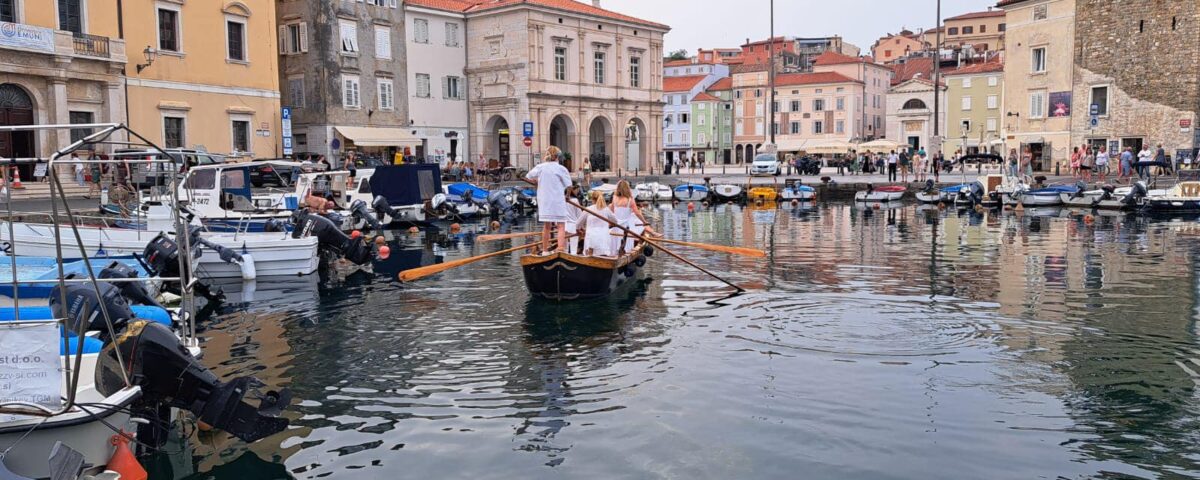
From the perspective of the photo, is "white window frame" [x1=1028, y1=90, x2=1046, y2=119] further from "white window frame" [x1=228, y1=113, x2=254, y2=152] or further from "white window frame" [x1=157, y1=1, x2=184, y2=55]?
"white window frame" [x1=157, y1=1, x2=184, y2=55]

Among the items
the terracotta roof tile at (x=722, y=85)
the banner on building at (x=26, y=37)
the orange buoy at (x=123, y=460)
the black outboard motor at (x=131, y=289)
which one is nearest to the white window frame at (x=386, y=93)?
the banner on building at (x=26, y=37)

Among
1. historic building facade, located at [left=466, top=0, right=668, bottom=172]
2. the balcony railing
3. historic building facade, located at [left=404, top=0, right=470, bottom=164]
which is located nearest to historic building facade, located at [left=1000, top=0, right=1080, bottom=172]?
historic building facade, located at [left=466, top=0, right=668, bottom=172]

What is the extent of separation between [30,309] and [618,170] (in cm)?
5132

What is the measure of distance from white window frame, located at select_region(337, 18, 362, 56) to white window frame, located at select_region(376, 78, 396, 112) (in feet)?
6.83

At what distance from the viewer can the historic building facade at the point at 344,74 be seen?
47469 millimetres

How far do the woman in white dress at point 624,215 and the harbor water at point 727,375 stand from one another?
881mm

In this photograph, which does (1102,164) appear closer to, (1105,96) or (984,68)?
(1105,96)

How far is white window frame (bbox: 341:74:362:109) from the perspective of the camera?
159 feet

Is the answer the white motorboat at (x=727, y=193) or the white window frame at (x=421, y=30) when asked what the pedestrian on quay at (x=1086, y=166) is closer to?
the white motorboat at (x=727, y=193)

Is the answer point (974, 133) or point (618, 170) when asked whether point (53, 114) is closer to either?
point (618, 170)

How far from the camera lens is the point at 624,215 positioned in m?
17.1

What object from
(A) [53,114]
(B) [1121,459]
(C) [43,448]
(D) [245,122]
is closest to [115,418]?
(C) [43,448]

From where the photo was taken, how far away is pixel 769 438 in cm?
854

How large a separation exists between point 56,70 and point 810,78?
72.2m
